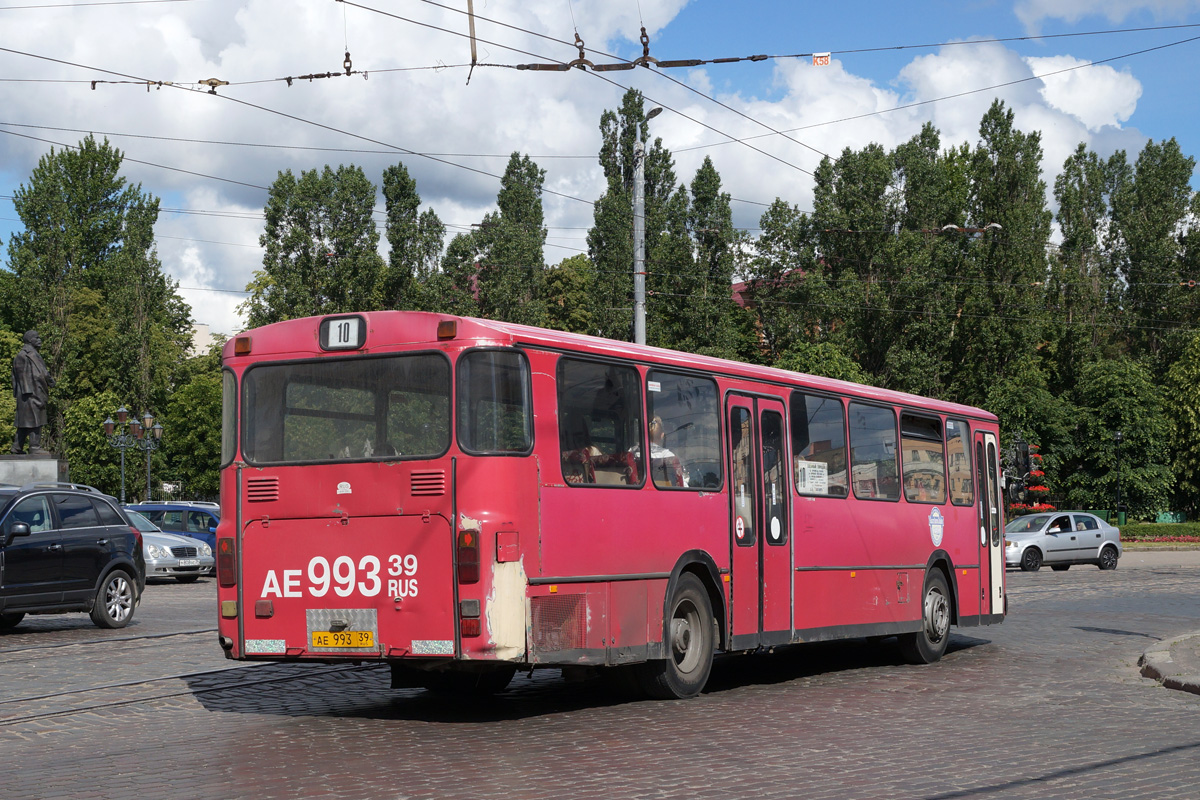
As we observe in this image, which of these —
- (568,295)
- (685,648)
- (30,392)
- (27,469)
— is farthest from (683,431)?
(568,295)

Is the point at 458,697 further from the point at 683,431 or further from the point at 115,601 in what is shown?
the point at 115,601

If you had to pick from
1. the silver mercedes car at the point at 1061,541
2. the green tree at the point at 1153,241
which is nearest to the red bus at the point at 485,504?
the silver mercedes car at the point at 1061,541

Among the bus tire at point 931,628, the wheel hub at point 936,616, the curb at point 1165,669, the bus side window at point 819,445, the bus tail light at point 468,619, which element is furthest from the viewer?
the wheel hub at point 936,616

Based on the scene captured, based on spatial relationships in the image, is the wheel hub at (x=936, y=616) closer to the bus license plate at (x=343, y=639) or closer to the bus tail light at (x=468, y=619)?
the bus tail light at (x=468, y=619)

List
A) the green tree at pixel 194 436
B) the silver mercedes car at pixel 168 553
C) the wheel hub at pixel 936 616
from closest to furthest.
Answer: the wheel hub at pixel 936 616 < the silver mercedes car at pixel 168 553 < the green tree at pixel 194 436

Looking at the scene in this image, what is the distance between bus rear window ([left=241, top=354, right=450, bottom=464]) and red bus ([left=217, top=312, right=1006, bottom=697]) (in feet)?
0.05

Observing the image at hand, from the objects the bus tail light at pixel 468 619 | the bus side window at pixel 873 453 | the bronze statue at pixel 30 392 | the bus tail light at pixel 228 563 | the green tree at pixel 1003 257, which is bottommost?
the bus tail light at pixel 468 619

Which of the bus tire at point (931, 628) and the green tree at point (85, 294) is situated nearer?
the bus tire at point (931, 628)

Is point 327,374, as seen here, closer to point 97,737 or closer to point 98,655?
point 97,737

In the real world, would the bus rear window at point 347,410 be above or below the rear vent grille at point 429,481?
above

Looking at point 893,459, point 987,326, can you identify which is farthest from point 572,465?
point 987,326

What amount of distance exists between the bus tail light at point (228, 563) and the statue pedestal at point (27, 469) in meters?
20.5

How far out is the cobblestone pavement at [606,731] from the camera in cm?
743

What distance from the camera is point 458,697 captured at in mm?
11539
